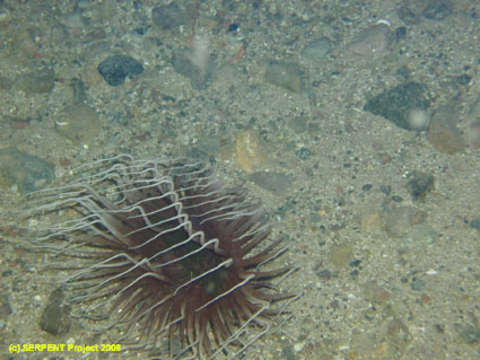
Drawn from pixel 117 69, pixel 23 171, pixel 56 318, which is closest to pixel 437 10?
pixel 117 69

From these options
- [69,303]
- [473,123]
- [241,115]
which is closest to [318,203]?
[241,115]

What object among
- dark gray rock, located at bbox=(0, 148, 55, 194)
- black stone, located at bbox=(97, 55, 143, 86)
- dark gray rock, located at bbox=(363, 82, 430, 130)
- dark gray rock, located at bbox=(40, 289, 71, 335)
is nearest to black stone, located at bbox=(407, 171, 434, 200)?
dark gray rock, located at bbox=(363, 82, 430, 130)

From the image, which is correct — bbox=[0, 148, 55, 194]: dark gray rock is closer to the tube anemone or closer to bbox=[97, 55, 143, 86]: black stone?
the tube anemone

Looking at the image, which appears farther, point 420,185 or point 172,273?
point 420,185

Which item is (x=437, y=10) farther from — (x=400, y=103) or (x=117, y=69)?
(x=117, y=69)

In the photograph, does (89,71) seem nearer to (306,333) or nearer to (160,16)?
(160,16)

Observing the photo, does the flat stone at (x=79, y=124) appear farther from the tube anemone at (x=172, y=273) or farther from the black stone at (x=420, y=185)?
the black stone at (x=420, y=185)

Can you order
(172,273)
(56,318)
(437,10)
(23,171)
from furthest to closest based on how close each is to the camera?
(437,10), (23,171), (172,273), (56,318)

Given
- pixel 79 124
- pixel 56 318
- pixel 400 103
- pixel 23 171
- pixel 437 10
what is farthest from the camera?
pixel 437 10

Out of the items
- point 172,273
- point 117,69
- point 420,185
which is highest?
point 117,69
